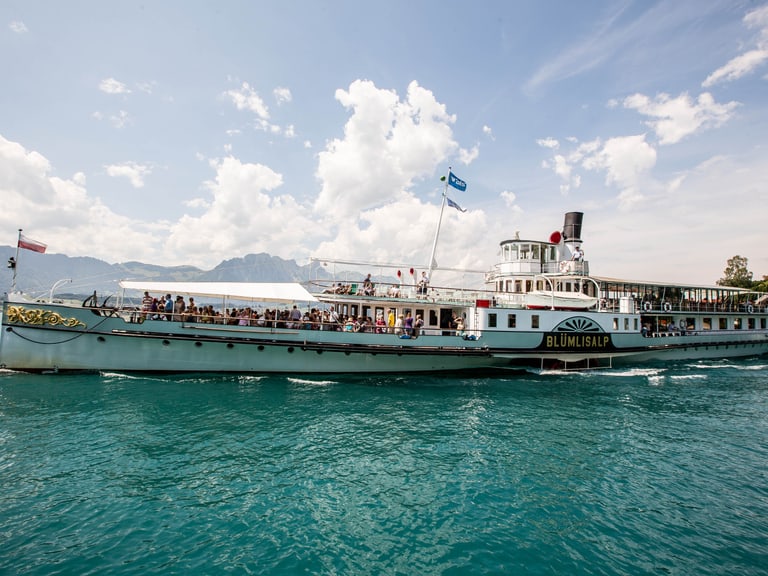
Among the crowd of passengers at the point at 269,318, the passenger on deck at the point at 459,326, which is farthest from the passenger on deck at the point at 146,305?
the passenger on deck at the point at 459,326

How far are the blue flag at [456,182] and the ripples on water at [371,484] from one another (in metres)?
13.0

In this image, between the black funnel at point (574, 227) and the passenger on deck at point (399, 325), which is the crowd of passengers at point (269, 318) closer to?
the passenger on deck at point (399, 325)

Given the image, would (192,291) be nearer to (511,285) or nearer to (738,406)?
(511,285)

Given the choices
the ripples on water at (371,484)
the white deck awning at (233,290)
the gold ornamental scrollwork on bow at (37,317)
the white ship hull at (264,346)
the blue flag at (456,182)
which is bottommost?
the ripples on water at (371,484)

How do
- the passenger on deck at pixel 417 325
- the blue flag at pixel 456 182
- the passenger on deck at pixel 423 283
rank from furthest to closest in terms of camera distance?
the blue flag at pixel 456 182 < the passenger on deck at pixel 423 283 < the passenger on deck at pixel 417 325

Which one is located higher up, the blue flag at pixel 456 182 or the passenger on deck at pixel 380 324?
the blue flag at pixel 456 182

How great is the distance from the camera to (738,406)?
14836 millimetres

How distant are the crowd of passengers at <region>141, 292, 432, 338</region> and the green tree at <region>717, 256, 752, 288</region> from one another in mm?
71051

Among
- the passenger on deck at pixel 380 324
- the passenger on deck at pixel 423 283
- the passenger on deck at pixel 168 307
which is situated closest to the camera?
the passenger on deck at pixel 168 307

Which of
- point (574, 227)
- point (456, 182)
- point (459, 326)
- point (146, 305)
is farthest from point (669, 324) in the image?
point (146, 305)

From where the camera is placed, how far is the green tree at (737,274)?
60750mm

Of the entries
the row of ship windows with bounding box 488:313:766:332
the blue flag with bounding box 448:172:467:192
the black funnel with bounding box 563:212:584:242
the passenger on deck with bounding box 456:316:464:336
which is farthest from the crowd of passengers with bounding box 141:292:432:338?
the black funnel with bounding box 563:212:584:242

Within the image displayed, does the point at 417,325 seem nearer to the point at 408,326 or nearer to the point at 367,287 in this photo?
the point at 408,326

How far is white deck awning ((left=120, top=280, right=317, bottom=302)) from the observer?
57.7 ft
